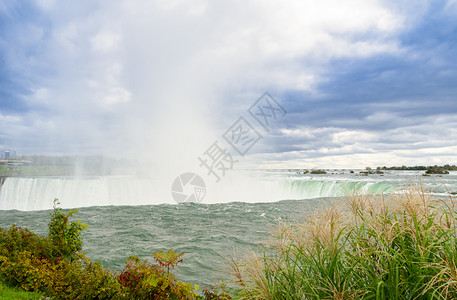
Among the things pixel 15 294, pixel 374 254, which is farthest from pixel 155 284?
pixel 374 254

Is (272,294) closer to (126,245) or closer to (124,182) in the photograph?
(126,245)

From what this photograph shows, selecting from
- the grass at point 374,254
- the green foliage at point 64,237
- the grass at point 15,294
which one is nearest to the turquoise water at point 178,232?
the green foliage at point 64,237

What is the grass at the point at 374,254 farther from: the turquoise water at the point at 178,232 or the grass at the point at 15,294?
the grass at the point at 15,294

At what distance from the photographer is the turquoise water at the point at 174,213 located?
338 inches

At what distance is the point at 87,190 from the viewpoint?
24.3 metres

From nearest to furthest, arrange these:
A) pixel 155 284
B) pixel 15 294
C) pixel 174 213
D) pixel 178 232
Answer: pixel 155 284 < pixel 15 294 < pixel 178 232 < pixel 174 213

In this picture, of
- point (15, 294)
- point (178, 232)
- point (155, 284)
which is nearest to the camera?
point (155, 284)

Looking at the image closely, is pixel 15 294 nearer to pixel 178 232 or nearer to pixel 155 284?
pixel 155 284

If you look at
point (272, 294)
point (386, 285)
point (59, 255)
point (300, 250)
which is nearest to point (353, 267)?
point (386, 285)

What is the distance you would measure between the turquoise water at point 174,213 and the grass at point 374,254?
35 centimetres

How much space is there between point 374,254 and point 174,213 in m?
15.6

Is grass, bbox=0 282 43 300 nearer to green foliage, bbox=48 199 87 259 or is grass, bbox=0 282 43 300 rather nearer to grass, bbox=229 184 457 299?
green foliage, bbox=48 199 87 259

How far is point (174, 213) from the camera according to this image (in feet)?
57.4

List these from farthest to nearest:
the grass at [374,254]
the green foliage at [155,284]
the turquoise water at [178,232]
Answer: the turquoise water at [178,232]
the green foliage at [155,284]
the grass at [374,254]
